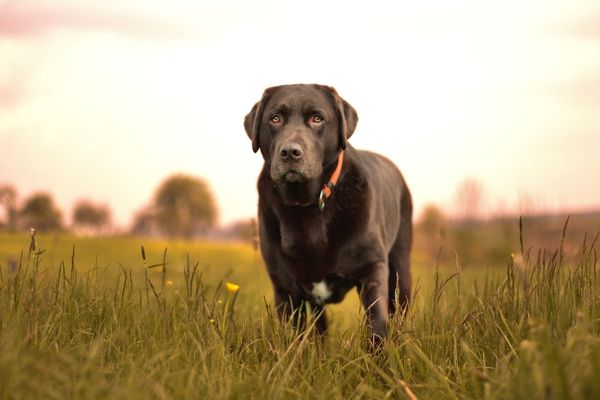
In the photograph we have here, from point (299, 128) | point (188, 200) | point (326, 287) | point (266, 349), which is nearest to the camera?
point (266, 349)

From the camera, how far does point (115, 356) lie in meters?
3.57

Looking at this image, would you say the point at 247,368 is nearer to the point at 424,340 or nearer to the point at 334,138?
the point at 424,340

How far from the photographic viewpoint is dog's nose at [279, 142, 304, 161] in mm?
4324

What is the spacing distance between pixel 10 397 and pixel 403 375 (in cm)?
198

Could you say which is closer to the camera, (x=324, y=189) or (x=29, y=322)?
(x=29, y=322)

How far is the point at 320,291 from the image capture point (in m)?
5.03

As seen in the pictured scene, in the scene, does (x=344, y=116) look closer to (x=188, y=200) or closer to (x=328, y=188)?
(x=328, y=188)

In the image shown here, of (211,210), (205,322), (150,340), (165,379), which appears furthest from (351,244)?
(211,210)

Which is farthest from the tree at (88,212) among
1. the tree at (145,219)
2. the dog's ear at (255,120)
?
the dog's ear at (255,120)

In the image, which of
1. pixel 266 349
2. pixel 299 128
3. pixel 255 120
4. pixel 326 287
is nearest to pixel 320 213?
pixel 326 287

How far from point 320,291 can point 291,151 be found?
1.28 meters

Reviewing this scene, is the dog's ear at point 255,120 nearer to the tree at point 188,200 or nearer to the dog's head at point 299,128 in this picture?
the dog's head at point 299,128

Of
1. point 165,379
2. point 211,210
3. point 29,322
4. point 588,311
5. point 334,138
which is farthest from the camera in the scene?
point 211,210

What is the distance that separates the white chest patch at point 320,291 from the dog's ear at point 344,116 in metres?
1.09
